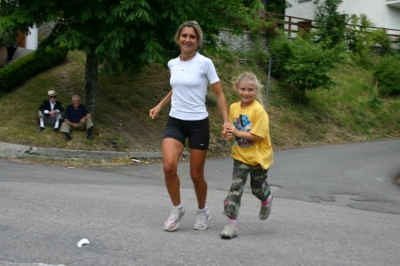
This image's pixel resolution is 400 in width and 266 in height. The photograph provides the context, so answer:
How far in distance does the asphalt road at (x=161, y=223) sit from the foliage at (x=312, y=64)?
453 inches

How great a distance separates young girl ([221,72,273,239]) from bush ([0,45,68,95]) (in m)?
10.3

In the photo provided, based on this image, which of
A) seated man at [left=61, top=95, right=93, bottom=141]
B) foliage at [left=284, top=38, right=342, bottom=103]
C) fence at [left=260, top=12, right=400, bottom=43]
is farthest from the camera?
fence at [left=260, top=12, right=400, bottom=43]

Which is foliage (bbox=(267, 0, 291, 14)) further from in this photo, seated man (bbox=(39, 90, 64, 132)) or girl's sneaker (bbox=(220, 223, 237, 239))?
girl's sneaker (bbox=(220, 223, 237, 239))

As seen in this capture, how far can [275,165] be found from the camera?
13711mm

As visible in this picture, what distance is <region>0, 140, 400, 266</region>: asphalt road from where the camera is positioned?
4.25 m

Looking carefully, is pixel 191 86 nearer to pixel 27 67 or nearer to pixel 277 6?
pixel 27 67

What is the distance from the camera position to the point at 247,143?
5055mm

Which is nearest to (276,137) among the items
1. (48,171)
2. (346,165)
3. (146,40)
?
(346,165)

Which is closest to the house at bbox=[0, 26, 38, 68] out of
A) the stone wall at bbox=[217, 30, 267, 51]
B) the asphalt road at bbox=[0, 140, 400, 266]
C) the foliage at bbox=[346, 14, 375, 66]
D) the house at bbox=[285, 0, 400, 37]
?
the asphalt road at bbox=[0, 140, 400, 266]

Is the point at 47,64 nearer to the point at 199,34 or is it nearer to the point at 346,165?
the point at 346,165

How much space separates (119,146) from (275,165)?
166 inches

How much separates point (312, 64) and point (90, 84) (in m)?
11.2

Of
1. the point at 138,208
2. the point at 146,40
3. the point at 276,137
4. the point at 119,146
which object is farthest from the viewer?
the point at 276,137

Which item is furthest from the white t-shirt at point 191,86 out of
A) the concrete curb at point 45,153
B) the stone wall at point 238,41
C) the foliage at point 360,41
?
the foliage at point 360,41
